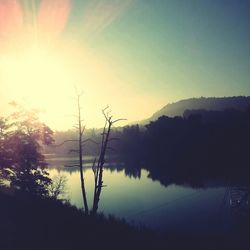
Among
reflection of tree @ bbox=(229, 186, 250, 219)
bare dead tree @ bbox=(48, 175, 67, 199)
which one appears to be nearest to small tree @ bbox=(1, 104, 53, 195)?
bare dead tree @ bbox=(48, 175, 67, 199)

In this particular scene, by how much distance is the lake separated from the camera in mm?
33844

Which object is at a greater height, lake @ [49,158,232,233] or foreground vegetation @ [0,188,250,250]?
foreground vegetation @ [0,188,250,250]

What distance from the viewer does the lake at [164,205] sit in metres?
33.8

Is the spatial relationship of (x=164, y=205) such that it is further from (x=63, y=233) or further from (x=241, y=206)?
(x=63, y=233)

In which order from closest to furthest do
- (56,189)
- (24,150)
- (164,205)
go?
(24,150) < (56,189) < (164,205)

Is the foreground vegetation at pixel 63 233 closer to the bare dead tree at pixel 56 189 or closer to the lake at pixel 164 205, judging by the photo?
the lake at pixel 164 205

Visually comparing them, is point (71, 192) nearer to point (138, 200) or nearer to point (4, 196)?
point (138, 200)

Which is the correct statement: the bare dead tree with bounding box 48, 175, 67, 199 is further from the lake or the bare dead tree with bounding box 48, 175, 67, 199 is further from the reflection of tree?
the reflection of tree

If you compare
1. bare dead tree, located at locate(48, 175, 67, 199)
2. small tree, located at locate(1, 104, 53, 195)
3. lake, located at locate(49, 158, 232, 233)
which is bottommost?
lake, located at locate(49, 158, 232, 233)

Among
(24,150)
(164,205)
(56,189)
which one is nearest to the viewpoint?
(24,150)

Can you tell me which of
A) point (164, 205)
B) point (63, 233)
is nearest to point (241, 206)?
point (164, 205)

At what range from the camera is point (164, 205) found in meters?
43.9

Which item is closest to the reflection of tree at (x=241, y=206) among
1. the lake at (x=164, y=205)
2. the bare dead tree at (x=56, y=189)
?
the lake at (x=164, y=205)

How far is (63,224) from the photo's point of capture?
17.9 m
